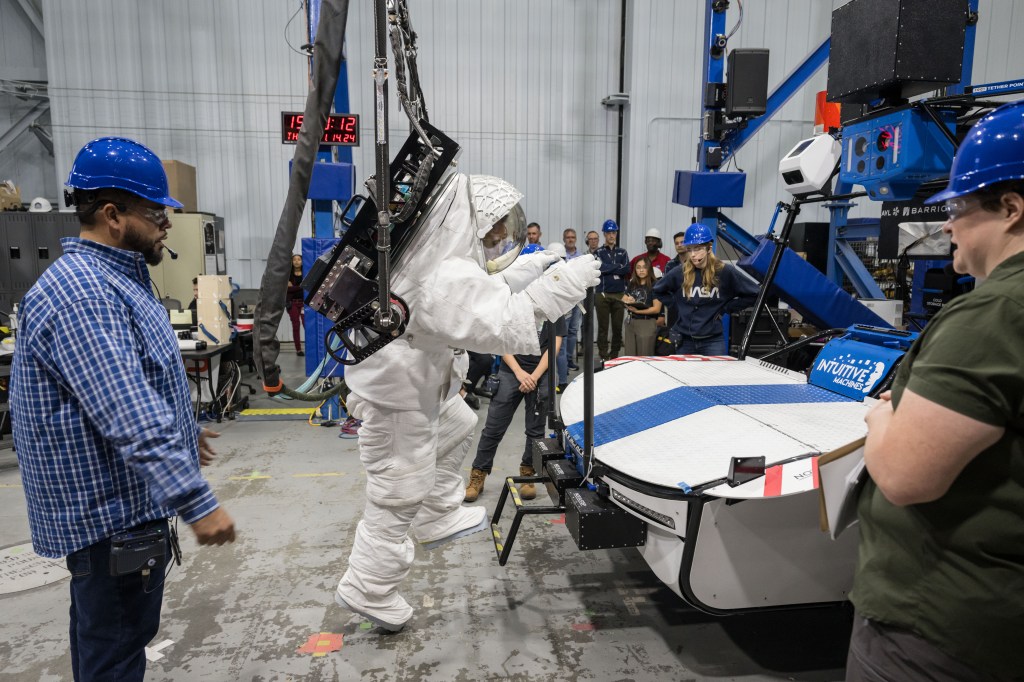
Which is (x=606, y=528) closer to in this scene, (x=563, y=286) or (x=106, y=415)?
(x=563, y=286)

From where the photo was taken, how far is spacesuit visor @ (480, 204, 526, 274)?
284 cm

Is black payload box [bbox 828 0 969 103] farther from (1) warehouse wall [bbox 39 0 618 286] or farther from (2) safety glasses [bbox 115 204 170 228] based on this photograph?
(1) warehouse wall [bbox 39 0 618 286]

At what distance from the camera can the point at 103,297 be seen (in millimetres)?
1578

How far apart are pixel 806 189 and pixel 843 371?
1401 mm

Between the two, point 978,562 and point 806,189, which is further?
point 806,189

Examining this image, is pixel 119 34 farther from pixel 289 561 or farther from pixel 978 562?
pixel 978 562

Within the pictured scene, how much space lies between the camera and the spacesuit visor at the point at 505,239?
2.84m

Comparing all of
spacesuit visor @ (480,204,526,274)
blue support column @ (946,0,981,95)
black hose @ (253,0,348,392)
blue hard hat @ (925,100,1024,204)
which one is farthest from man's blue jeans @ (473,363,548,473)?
blue hard hat @ (925,100,1024,204)

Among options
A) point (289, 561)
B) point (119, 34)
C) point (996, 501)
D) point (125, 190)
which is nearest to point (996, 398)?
point (996, 501)

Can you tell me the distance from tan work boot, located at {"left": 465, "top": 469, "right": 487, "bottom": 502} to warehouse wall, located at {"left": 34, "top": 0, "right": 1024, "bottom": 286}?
25.5 ft

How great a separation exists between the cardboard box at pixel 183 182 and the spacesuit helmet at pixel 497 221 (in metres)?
8.52

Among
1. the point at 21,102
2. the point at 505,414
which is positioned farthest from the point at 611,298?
the point at 21,102

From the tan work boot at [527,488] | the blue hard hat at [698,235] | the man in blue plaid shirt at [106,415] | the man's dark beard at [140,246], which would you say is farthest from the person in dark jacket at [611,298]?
the man in blue plaid shirt at [106,415]

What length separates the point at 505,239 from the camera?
9.56 ft
